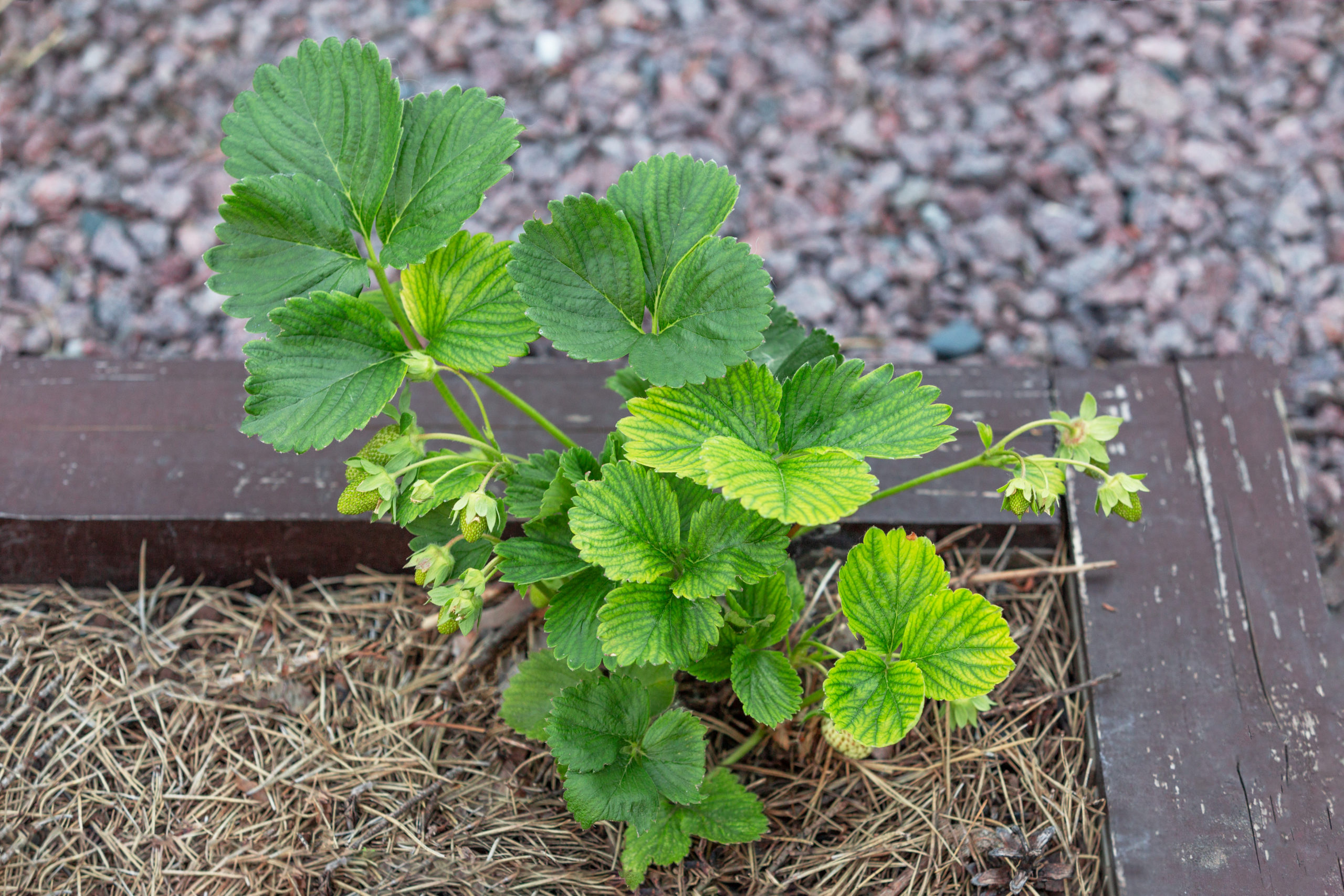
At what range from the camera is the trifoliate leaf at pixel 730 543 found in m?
1.08

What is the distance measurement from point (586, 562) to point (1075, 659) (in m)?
0.78

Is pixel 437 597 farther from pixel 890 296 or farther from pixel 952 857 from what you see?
pixel 890 296

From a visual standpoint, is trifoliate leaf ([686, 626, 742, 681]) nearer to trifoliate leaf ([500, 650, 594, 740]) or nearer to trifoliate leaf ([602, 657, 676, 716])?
trifoliate leaf ([602, 657, 676, 716])

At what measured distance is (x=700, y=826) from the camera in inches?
48.0

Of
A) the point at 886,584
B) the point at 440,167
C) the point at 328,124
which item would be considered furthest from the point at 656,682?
the point at 328,124

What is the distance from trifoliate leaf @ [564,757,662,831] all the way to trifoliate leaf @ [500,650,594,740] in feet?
0.49

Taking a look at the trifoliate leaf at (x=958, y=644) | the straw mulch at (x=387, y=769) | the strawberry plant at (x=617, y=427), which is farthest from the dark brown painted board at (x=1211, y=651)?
the trifoliate leaf at (x=958, y=644)

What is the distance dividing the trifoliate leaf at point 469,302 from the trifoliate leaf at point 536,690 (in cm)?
41

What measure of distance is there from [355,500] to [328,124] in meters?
0.46

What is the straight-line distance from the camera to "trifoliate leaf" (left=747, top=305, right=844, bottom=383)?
1.27m

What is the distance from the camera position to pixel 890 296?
7.42 ft

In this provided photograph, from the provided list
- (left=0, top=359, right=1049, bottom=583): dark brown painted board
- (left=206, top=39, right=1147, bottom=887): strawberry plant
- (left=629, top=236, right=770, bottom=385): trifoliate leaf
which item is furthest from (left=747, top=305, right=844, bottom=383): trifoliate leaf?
(left=0, top=359, right=1049, bottom=583): dark brown painted board

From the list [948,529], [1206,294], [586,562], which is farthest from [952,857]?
[1206,294]

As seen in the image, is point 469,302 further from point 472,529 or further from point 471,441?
point 472,529
